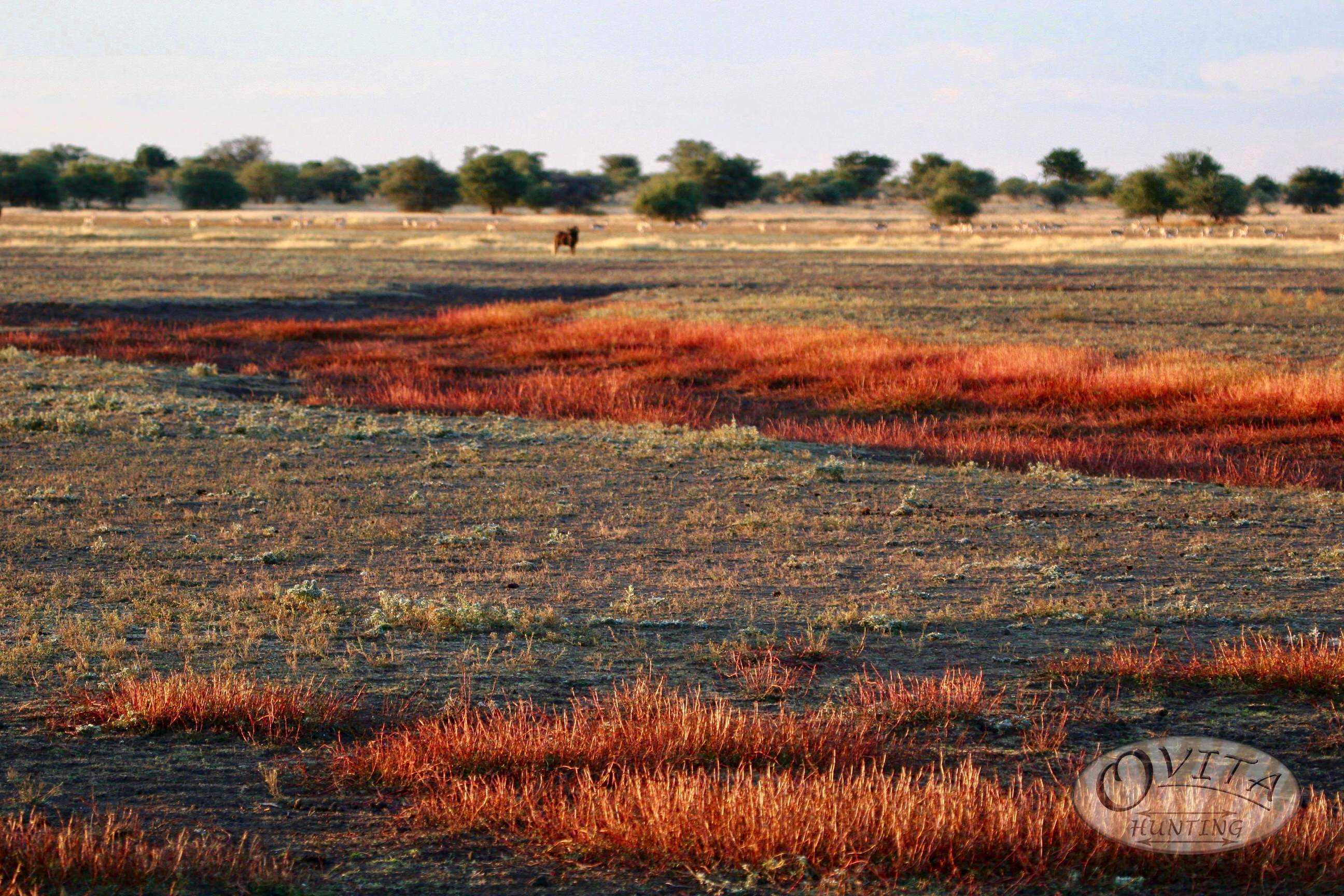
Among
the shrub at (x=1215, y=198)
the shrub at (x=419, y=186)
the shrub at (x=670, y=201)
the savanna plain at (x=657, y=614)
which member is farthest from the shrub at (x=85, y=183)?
the savanna plain at (x=657, y=614)

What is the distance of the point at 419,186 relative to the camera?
115 metres

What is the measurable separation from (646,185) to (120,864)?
102 m

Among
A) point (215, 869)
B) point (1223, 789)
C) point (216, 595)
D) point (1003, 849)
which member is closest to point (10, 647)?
point (216, 595)

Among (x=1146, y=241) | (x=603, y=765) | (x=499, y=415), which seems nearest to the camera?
(x=603, y=765)

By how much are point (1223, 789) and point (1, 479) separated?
35.9ft

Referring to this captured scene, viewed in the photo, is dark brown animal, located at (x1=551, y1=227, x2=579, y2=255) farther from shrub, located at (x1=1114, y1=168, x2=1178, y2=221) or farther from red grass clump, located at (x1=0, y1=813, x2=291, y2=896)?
red grass clump, located at (x1=0, y1=813, x2=291, y2=896)

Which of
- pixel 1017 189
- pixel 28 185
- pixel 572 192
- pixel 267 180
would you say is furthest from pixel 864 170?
pixel 28 185

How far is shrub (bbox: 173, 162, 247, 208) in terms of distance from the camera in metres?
106

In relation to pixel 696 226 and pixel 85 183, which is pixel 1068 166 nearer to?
pixel 696 226

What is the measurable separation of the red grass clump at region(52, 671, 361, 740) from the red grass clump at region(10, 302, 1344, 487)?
10042 mm

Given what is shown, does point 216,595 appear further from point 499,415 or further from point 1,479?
point 499,415

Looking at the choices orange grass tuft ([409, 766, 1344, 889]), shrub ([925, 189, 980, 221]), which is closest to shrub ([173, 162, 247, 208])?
shrub ([925, 189, 980, 221])

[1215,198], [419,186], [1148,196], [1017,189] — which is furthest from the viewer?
[1017,189]

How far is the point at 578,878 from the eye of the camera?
14.1ft
